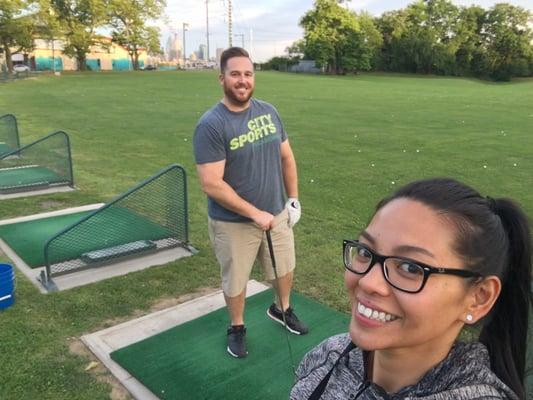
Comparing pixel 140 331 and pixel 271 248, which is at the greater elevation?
pixel 271 248

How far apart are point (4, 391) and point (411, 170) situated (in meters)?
8.01

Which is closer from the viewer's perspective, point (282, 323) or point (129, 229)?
point (282, 323)

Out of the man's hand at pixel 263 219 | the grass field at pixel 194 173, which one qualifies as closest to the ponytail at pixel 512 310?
the man's hand at pixel 263 219

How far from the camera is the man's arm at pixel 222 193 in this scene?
3.19 meters

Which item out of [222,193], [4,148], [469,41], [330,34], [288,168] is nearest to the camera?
[222,193]

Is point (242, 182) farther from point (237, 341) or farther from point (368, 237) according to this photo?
point (368, 237)

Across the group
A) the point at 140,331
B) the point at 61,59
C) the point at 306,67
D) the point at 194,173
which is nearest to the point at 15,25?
the point at 61,59

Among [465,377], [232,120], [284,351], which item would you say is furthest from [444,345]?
[284,351]

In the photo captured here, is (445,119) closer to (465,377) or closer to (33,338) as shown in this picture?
(33,338)

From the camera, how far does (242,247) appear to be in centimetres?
348

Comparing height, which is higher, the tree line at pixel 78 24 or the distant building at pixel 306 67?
the tree line at pixel 78 24

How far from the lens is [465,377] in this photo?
1.21m

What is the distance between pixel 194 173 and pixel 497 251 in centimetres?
831

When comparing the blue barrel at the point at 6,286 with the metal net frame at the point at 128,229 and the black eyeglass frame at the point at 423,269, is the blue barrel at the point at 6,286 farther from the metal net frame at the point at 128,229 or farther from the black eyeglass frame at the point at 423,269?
the black eyeglass frame at the point at 423,269
